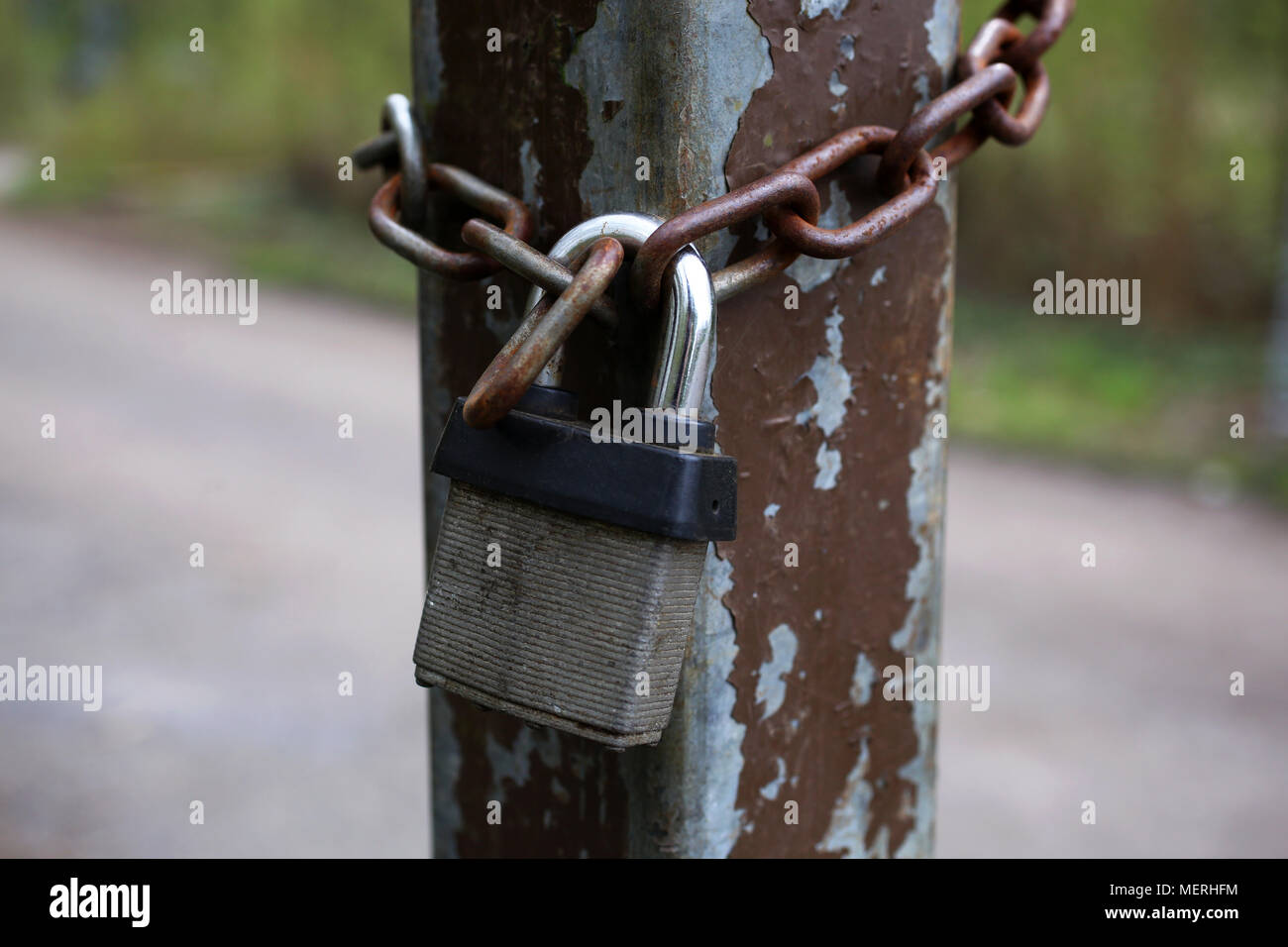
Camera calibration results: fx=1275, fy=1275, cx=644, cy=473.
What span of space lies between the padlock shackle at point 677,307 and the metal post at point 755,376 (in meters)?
0.02

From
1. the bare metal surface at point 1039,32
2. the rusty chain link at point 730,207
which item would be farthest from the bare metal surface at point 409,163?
the bare metal surface at point 1039,32

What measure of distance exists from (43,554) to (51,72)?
12.1 m

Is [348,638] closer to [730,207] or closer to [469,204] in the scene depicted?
[469,204]

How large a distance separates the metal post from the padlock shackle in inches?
1.0

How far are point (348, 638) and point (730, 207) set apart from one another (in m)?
2.95

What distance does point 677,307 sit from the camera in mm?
619

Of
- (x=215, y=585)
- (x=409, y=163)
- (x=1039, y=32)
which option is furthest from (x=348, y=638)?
(x=1039, y=32)

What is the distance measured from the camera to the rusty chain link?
604 mm

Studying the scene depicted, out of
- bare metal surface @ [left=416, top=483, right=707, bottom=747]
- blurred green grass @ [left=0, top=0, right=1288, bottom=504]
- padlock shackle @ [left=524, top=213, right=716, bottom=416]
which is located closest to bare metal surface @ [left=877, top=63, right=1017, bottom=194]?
padlock shackle @ [left=524, top=213, right=716, bottom=416]

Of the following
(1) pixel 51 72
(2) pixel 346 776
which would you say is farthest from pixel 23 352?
(1) pixel 51 72

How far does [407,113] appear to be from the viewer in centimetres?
75

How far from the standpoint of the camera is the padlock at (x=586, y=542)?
618mm

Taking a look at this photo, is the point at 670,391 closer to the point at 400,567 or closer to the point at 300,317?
the point at 400,567

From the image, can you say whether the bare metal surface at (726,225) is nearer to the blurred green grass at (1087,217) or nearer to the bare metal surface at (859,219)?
the bare metal surface at (859,219)
